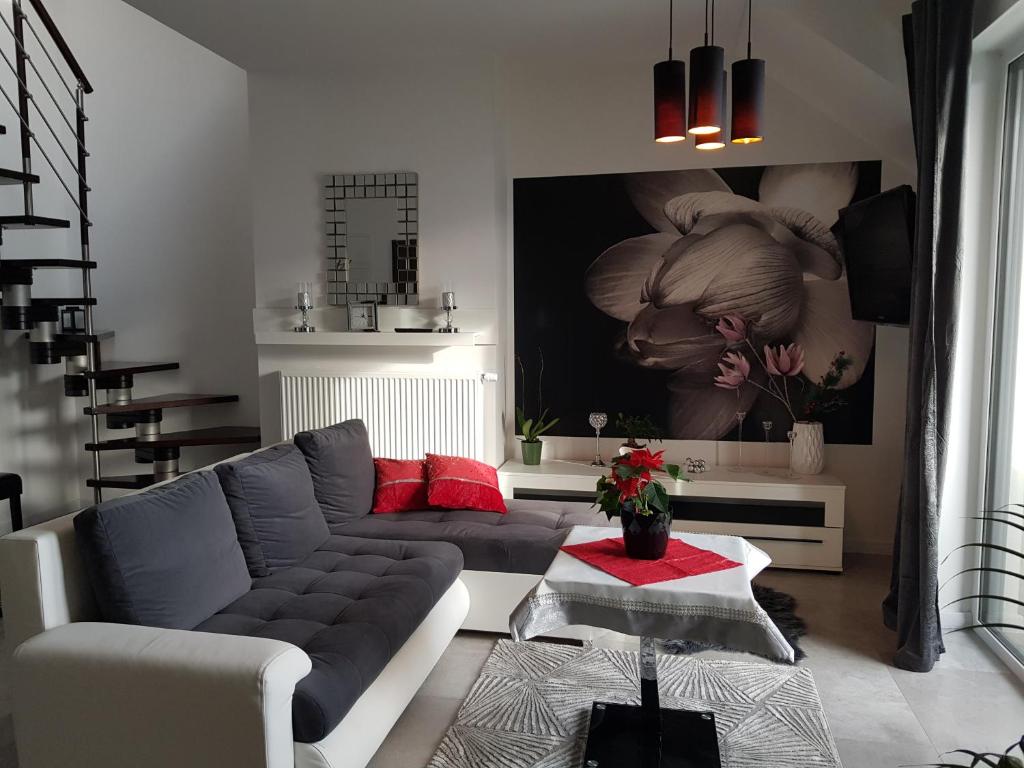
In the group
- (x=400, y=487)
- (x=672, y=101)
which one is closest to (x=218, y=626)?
(x=400, y=487)

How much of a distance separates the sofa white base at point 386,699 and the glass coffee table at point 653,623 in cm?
45

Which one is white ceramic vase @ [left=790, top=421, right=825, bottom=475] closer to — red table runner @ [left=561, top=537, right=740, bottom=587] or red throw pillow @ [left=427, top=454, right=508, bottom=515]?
red throw pillow @ [left=427, top=454, right=508, bottom=515]

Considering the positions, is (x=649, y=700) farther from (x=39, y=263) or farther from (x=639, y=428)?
(x=39, y=263)

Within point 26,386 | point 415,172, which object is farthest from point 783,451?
point 26,386

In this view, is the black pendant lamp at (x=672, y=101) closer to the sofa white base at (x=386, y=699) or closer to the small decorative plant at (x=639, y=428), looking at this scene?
the sofa white base at (x=386, y=699)

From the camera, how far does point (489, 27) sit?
399 centimetres

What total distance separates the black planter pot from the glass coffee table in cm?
17

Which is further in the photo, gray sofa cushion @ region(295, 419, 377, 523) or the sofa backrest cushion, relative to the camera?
gray sofa cushion @ region(295, 419, 377, 523)

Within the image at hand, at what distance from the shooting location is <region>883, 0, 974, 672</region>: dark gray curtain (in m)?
2.98

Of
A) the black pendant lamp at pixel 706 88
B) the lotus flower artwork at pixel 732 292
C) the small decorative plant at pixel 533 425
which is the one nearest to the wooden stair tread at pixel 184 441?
the small decorative plant at pixel 533 425

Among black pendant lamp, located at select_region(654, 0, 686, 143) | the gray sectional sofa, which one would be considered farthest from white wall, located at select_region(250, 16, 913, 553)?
black pendant lamp, located at select_region(654, 0, 686, 143)

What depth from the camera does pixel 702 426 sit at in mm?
4742

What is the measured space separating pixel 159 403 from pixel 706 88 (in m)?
4.07

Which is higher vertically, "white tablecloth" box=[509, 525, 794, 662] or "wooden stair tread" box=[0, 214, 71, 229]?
"wooden stair tread" box=[0, 214, 71, 229]
